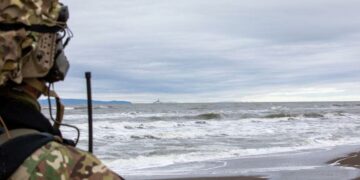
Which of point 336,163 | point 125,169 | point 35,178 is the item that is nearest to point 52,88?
point 35,178

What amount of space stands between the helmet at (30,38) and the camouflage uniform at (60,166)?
189mm

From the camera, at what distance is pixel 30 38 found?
1387 mm

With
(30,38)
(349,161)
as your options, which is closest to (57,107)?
(30,38)

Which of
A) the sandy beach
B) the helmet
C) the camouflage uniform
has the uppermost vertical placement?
the helmet

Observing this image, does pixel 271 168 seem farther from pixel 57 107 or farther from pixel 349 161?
pixel 57 107

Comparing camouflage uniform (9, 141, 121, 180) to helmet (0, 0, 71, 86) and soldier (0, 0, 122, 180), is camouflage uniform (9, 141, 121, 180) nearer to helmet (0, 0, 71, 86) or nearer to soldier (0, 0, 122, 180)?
soldier (0, 0, 122, 180)

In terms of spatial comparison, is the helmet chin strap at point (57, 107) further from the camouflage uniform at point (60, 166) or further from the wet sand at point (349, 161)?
the wet sand at point (349, 161)

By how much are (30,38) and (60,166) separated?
1.02ft

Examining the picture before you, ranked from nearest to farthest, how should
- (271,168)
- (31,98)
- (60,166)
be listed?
1. (60,166)
2. (31,98)
3. (271,168)

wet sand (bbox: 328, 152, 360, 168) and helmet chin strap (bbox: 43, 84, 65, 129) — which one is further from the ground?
helmet chin strap (bbox: 43, 84, 65, 129)

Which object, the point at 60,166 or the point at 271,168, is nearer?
the point at 60,166

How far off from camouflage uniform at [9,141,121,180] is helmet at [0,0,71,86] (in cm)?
19

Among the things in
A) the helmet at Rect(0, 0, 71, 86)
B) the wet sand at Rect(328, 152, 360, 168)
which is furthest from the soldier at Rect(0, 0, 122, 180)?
the wet sand at Rect(328, 152, 360, 168)

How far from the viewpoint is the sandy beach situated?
1084cm
